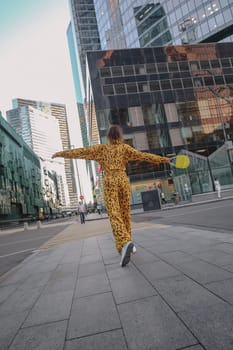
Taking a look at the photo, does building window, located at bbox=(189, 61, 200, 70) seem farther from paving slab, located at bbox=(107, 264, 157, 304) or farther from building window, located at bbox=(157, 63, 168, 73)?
paving slab, located at bbox=(107, 264, 157, 304)

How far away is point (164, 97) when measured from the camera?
41906 mm

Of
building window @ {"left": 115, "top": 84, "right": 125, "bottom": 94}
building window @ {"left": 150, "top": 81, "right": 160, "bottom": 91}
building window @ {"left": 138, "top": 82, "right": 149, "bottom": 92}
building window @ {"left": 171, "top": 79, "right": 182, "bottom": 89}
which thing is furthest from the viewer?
building window @ {"left": 171, "top": 79, "right": 182, "bottom": 89}

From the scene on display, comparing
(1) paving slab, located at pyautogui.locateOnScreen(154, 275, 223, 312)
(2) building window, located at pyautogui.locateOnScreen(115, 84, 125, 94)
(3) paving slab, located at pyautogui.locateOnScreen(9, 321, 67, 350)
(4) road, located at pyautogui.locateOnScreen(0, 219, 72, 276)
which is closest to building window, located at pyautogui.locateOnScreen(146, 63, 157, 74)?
(2) building window, located at pyautogui.locateOnScreen(115, 84, 125, 94)

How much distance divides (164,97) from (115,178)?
4028 cm

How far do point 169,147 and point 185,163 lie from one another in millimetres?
36111

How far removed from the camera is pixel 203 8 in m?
48.7

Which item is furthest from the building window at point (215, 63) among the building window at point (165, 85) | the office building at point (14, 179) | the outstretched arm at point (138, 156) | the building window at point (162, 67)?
the outstretched arm at point (138, 156)

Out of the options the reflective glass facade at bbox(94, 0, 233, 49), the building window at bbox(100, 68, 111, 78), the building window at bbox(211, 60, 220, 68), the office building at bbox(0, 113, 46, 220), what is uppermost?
the reflective glass facade at bbox(94, 0, 233, 49)

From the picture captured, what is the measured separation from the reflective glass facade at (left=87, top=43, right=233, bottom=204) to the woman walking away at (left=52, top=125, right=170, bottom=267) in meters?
33.6

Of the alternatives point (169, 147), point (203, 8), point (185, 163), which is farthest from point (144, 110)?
point (185, 163)

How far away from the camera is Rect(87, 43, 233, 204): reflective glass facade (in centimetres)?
3950

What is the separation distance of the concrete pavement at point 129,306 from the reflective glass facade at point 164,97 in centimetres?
3454

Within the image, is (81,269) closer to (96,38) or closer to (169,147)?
(169,147)

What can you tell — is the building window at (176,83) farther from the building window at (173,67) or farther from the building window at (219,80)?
the building window at (219,80)
